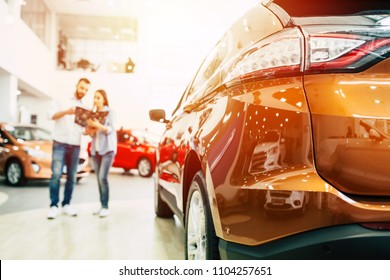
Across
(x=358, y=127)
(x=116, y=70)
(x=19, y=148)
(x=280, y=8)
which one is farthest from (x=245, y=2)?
(x=19, y=148)

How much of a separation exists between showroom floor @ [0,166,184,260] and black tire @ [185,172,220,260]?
0.47 m

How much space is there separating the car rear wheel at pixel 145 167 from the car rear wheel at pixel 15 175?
2230mm

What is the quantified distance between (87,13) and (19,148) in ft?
8.69

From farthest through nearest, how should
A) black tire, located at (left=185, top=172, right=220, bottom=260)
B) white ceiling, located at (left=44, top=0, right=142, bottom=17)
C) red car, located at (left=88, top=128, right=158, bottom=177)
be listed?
1. red car, located at (left=88, top=128, right=158, bottom=177)
2. white ceiling, located at (left=44, top=0, right=142, bottom=17)
3. black tire, located at (left=185, top=172, right=220, bottom=260)

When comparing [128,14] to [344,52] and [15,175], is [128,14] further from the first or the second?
[15,175]

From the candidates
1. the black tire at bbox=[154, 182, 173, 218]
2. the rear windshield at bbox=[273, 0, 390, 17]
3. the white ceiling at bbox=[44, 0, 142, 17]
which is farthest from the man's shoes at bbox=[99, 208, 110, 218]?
the rear windshield at bbox=[273, 0, 390, 17]

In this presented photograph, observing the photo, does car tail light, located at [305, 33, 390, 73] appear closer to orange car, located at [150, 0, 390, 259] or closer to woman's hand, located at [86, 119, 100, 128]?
orange car, located at [150, 0, 390, 259]

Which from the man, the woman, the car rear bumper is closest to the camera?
the car rear bumper

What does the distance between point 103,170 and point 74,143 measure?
352 mm

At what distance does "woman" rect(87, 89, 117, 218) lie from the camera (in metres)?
3.41

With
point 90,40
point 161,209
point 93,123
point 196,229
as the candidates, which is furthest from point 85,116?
point 196,229

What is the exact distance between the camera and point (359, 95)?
1.00 metres

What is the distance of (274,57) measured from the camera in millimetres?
1104
